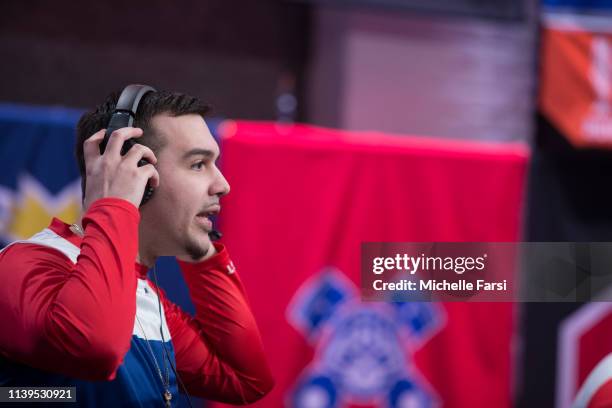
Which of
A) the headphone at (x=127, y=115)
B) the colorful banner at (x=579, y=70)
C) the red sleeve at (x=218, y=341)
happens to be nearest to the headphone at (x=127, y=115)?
the headphone at (x=127, y=115)

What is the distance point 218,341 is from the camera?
55.9 inches

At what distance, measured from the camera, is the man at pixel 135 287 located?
0.97 metres

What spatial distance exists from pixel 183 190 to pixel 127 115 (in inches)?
6.6

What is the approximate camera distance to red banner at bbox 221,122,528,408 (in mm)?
3105

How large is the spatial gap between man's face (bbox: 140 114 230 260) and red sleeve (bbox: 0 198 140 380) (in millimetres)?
203

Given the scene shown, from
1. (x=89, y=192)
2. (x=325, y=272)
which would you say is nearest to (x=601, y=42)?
(x=325, y=272)

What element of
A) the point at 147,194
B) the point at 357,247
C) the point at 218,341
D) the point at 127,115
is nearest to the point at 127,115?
the point at 127,115

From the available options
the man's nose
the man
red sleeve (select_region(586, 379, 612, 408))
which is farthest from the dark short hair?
red sleeve (select_region(586, 379, 612, 408))

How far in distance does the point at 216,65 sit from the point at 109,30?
0.58 meters

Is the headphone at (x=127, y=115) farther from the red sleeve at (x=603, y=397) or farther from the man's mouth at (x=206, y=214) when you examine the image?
the red sleeve at (x=603, y=397)

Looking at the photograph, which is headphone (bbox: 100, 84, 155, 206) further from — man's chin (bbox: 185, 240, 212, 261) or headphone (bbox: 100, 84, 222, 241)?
man's chin (bbox: 185, 240, 212, 261)

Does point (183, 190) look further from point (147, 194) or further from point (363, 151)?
point (363, 151)

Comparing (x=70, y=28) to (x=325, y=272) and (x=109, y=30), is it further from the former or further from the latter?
(x=325, y=272)

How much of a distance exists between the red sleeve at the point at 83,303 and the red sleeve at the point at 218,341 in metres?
0.39
